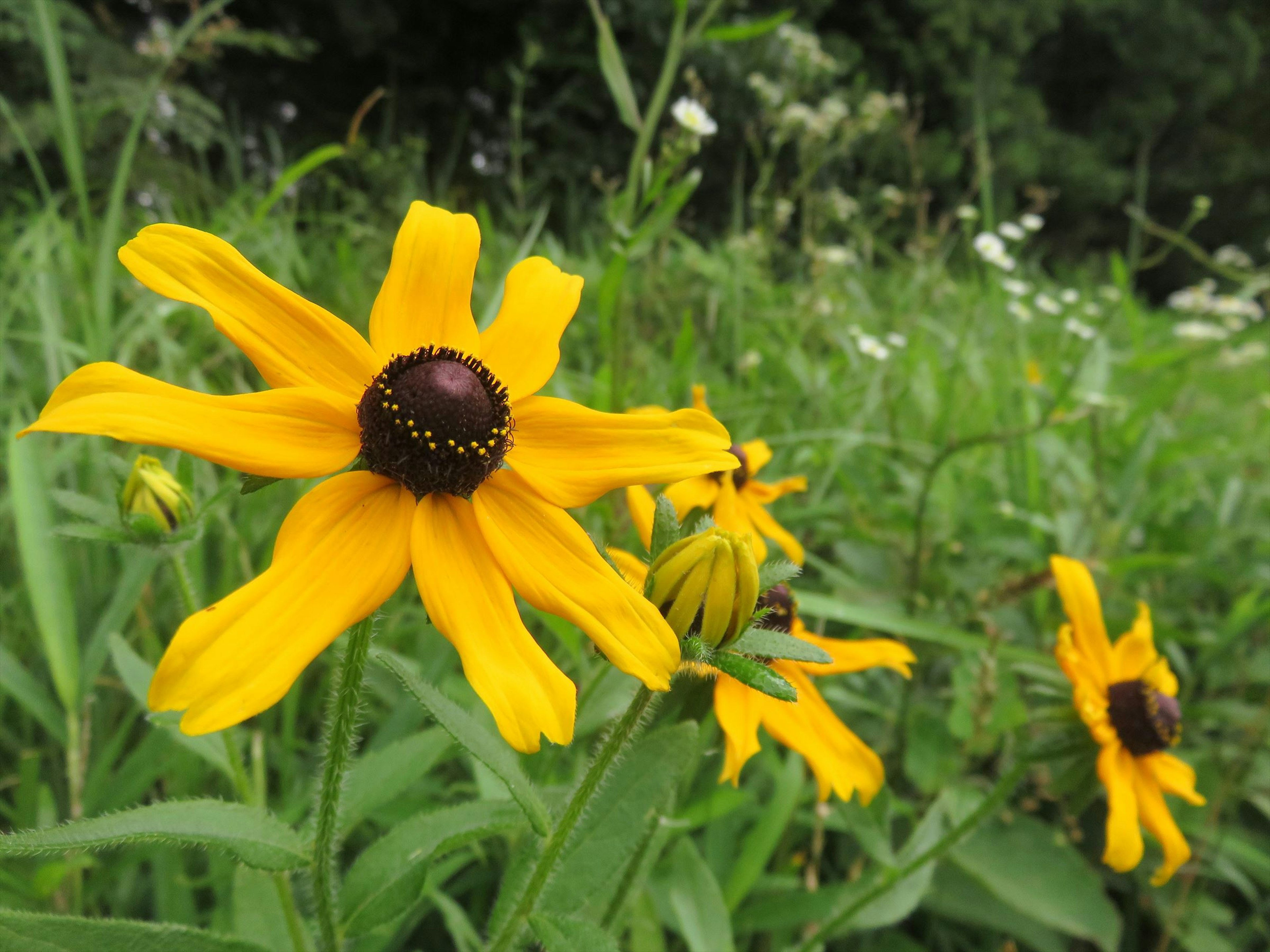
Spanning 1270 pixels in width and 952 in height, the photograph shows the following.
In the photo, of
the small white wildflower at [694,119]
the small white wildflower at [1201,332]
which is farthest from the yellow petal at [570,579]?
the small white wildflower at [1201,332]

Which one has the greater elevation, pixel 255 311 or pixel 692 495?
pixel 255 311

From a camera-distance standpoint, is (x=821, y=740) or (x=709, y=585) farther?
(x=821, y=740)

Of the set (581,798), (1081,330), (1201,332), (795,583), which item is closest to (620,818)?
(581,798)

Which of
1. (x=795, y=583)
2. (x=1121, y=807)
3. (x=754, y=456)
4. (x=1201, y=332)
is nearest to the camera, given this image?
(x=1121, y=807)

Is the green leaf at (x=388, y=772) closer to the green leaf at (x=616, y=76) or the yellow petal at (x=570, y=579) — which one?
the yellow petal at (x=570, y=579)

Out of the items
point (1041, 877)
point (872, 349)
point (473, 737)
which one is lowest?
point (1041, 877)

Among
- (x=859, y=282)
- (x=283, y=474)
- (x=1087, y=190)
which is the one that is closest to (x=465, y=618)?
(x=283, y=474)

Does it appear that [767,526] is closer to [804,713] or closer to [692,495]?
[692,495]

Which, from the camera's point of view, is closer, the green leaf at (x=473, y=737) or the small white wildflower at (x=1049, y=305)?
the green leaf at (x=473, y=737)
